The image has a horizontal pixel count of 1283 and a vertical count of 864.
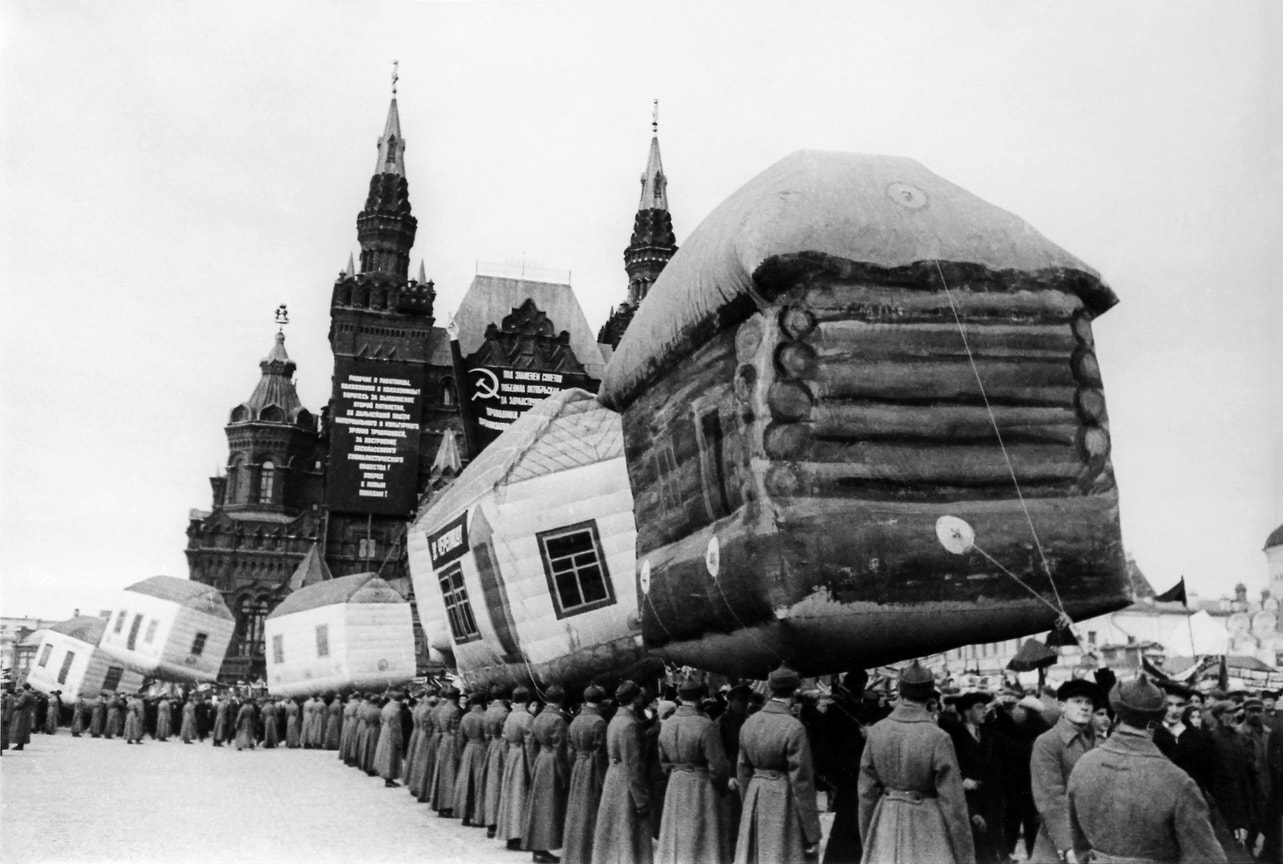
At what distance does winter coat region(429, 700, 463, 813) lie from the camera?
1409 cm

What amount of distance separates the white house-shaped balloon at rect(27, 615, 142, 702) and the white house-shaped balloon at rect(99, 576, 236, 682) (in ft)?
9.20

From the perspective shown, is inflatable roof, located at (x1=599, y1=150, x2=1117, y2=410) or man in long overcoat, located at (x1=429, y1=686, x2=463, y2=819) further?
man in long overcoat, located at (x1=429, y1=686, x2=463, y2=819)

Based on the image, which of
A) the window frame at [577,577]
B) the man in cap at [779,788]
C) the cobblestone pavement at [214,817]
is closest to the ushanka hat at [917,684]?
the man in cap at [779,788]

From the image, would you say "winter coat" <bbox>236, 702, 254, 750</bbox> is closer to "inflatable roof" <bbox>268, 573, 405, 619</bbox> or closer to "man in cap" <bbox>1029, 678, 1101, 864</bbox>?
"inflatable roof" <bbox>268, 573, 405, 619</bbox>

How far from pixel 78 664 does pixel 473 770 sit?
2333 cm

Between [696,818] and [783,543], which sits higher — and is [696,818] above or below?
below

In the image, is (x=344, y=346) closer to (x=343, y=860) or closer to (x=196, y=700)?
(x=196, y=700)

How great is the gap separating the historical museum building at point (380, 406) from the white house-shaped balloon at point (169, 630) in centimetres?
2132

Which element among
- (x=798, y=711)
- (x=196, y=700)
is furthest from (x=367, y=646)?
(x=798, y=711)

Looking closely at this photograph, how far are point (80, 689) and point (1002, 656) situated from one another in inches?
1158

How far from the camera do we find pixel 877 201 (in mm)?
7074

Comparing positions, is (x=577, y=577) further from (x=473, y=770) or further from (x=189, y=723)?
(x=189, y=723)

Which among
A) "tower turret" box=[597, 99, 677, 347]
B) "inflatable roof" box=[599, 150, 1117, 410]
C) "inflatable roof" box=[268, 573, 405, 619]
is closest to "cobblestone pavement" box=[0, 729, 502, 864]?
"inflatable roof" box=[268, 573, 405, 619]

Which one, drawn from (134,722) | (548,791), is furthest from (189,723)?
(548,791)
